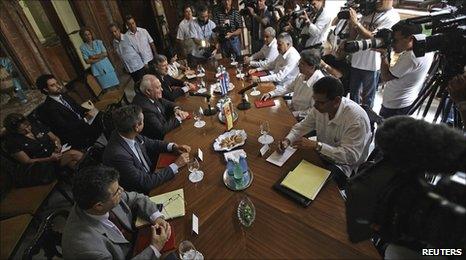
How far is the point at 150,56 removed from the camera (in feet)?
17.5

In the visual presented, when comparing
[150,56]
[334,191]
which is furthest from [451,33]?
[150,56]

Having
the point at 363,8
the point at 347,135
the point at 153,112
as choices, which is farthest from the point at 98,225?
the point at 363,8

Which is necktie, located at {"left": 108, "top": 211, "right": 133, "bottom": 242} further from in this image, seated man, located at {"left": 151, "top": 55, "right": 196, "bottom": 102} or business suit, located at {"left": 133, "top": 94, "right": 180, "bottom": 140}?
seated man, located at {"left": 151, "top": 55, "right": 196, "bottom": 102}

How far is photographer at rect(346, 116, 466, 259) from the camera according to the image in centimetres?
87

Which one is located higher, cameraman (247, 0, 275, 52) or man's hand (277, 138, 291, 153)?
cameraman (247, 0, 275, 52)

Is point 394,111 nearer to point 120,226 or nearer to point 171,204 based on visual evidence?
point 171,204

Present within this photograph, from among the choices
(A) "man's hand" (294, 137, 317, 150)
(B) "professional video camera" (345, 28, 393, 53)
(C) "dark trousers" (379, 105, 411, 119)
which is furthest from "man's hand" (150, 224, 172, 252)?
(C) "dark trousers" (379, 105, 411, 119)

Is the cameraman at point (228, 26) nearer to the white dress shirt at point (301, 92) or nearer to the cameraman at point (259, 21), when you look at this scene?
the cameraman at point (259, 21)

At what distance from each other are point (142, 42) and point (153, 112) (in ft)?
9.53

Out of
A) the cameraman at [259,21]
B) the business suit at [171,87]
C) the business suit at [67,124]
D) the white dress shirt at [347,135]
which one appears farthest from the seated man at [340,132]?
the cameraman at [259,21]

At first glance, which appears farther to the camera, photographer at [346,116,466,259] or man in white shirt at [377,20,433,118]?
man in white shirt at [377,20,433,118]

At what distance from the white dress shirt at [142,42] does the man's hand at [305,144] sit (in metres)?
4.17

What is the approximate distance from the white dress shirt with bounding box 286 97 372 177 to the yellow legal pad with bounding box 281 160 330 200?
253 mm

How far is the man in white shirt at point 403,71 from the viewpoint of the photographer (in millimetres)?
2348
